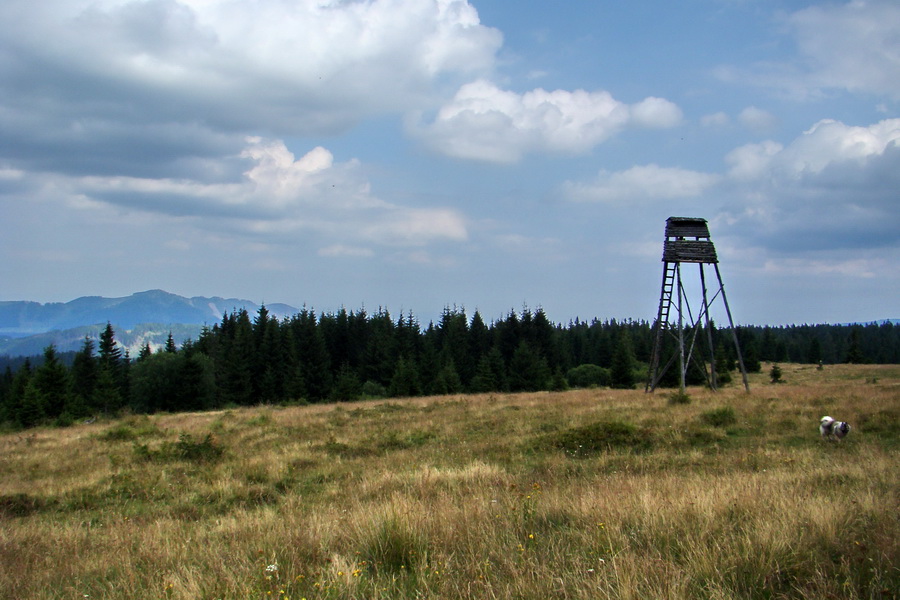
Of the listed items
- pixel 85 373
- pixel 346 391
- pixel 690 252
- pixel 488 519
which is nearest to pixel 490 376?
pixel 346 391

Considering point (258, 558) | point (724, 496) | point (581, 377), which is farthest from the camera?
point (581, 377)

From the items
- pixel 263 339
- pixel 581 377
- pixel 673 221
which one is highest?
pixel 673 221

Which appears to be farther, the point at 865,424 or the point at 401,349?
the point at 401,349

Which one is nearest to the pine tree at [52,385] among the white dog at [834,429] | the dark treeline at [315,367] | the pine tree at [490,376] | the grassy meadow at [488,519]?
the dark treeline at [315,367]

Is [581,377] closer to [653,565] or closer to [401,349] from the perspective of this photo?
[401,349]

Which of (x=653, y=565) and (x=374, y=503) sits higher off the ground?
(x=653, y=565)

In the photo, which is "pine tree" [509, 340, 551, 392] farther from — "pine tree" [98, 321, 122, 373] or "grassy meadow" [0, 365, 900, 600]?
"pine tree" [98, 321, 122, 373]

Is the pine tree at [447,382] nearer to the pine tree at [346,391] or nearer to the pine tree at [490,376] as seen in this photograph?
the pine tree at [490,376]

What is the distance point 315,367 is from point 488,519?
5969 cm

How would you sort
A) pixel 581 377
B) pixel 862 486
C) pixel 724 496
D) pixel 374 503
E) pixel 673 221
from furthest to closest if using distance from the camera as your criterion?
pixel 581 377
pixel 673 221
pixel 374 503
pixel 862 486
pixel 724 496

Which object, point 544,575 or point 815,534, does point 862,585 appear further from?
point 544,575

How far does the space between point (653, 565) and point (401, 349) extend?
200 feet

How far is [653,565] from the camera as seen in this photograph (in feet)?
11.5

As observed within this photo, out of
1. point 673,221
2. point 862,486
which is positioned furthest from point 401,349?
point 862,486
